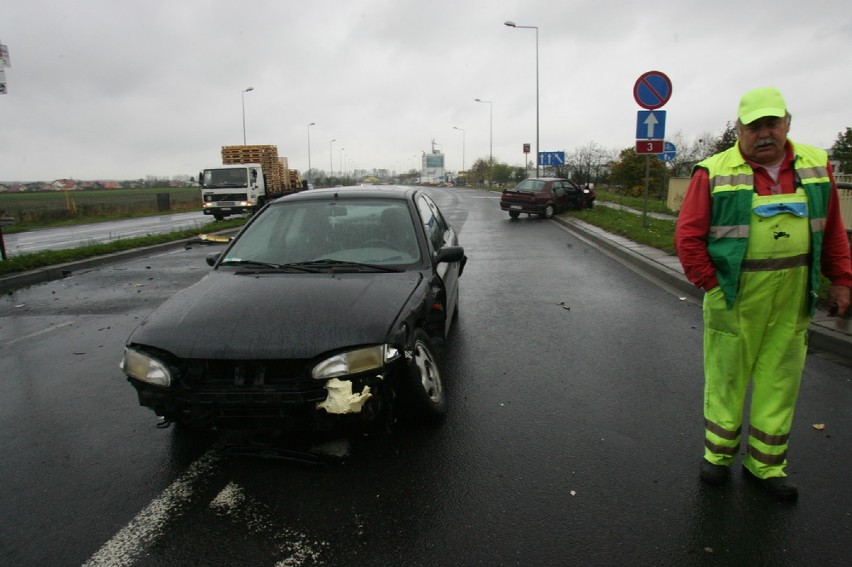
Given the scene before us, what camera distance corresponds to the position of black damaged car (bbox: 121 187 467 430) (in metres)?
2.82

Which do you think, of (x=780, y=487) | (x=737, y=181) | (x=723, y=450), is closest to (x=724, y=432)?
(x=723, y=450)

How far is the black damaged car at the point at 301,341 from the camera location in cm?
282

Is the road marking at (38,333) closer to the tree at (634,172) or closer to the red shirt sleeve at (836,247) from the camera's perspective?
the red shirt sleeve at (836,247)

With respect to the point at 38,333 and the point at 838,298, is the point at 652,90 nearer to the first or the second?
the point at 838,298

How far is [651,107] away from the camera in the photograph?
11.7 meters

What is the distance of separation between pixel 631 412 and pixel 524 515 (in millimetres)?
1477

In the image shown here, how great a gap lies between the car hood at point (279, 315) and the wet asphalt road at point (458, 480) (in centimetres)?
70

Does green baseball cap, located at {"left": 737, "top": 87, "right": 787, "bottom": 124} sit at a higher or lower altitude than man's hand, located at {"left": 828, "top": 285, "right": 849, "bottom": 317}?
higher

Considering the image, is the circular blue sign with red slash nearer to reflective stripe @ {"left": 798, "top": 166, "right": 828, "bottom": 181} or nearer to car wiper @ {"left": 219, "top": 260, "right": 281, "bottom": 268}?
reflective stripe @ {"left": 798, "top": 166, "right": 828, "bottom": 181}

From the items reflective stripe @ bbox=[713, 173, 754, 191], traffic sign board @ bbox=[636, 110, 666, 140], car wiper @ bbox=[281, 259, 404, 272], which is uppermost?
traffic sign board @ bbox=[636, 110, 666, 140]

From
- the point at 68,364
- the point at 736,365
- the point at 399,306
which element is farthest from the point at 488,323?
the point at 68,364

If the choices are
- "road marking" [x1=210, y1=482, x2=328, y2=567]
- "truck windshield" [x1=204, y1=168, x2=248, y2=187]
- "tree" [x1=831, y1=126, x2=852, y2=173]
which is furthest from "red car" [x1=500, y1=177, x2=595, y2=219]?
"road marking" [x1=210, y1=482, x2=328, y2=567]

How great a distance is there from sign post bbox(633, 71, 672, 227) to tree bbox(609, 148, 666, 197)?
63.0ft

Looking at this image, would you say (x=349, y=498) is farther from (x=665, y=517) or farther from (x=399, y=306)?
(x=665, y=517)
